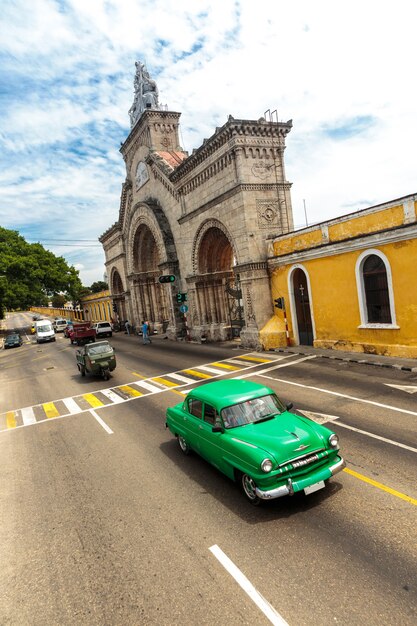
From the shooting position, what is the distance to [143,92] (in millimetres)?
36656

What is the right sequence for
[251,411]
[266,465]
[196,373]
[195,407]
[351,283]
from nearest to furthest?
[266,465]
[251,411]
[195,407]
[351,283]
[196,373]

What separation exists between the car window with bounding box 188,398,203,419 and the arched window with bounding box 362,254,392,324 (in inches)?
446

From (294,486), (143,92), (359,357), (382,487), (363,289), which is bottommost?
(382,487)

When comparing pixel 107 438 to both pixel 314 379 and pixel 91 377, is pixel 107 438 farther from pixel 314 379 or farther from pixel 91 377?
pixel 91 377

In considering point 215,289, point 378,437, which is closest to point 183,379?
point 378,437

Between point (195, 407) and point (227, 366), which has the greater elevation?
point (195, 407)

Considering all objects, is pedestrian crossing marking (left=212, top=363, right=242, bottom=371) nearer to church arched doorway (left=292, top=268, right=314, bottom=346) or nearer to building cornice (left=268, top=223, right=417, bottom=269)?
church arched doorway (left=292, top=268, right=314, bottom=346)

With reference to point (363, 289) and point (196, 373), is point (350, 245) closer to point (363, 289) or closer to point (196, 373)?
point (363, 289)

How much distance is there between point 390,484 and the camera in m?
6.46

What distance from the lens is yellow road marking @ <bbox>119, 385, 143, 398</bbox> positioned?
14.7 metres

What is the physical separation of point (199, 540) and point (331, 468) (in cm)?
239

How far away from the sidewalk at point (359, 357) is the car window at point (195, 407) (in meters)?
9.42

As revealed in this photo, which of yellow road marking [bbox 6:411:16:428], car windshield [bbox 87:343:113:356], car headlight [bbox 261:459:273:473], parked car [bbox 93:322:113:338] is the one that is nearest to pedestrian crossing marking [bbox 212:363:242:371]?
car windshield [bbox 87:343:113:356]

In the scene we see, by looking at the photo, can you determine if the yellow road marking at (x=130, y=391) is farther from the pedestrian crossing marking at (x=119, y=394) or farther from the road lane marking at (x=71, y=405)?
the road lane marking at (x=71, y=405)
